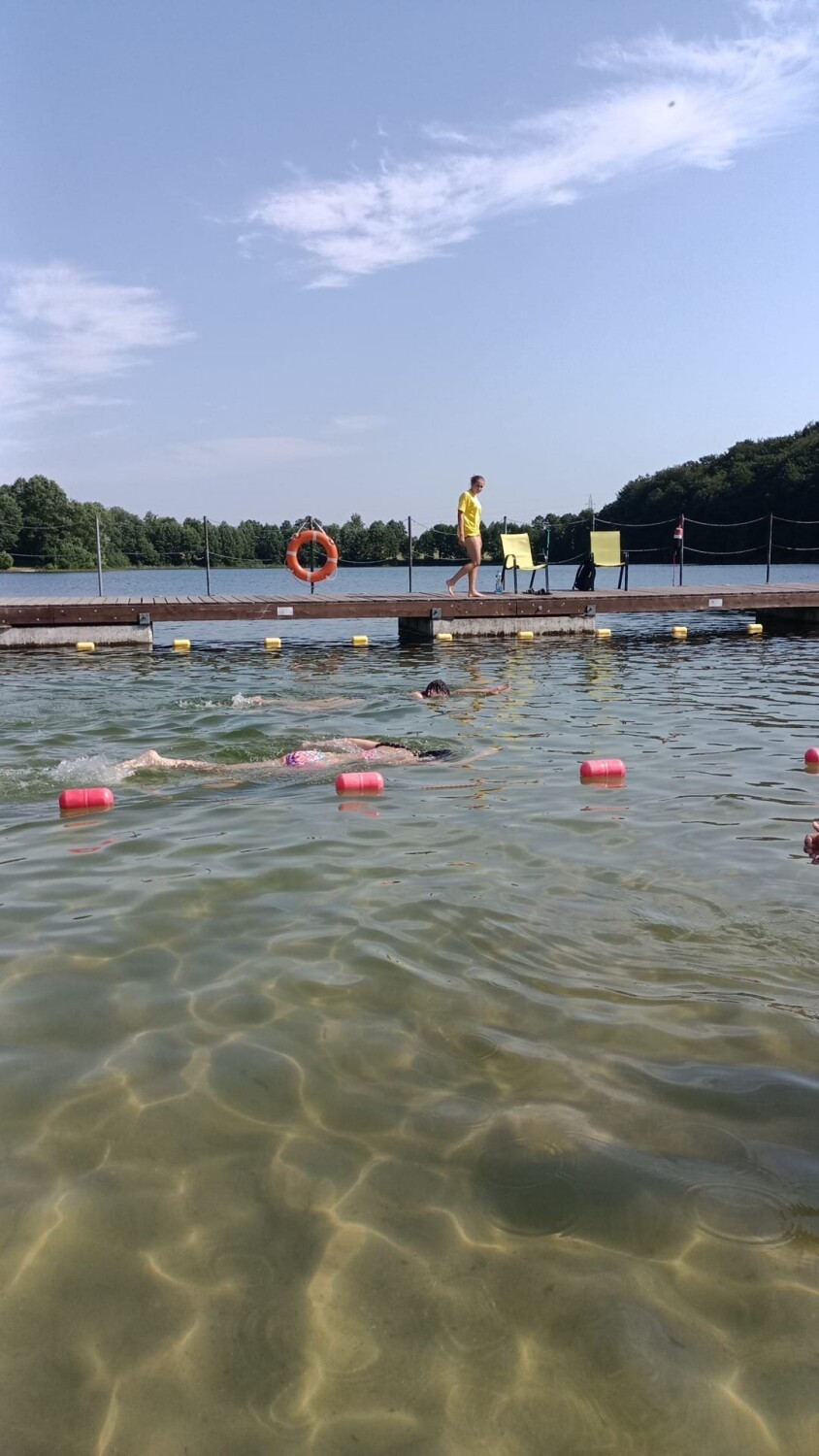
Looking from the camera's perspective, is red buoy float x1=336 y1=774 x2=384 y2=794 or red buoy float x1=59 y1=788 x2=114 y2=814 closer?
red buoy float x1=59 y1=788 x2=114 y2=814

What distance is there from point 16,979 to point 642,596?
535 inches

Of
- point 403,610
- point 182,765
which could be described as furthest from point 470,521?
point 182,765

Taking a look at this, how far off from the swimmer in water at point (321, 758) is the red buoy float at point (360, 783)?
66 centimetres

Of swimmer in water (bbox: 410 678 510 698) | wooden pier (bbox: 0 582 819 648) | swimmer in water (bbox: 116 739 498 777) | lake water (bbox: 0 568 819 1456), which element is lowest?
lake water (bbox: 0 568 819 1456)

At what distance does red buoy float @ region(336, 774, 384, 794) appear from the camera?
17.8 feet

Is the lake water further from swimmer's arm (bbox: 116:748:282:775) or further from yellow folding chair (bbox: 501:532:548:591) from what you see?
yellow folding chair (bbox: 501:532:548:591)

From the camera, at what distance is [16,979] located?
2.97 metres

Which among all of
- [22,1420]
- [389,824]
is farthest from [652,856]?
[22,1420]

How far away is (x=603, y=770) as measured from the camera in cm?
561

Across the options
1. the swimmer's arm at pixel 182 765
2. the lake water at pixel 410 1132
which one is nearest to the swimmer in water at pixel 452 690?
the swimmer's arm at pixel 182 765

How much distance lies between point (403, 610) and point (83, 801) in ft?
30.6

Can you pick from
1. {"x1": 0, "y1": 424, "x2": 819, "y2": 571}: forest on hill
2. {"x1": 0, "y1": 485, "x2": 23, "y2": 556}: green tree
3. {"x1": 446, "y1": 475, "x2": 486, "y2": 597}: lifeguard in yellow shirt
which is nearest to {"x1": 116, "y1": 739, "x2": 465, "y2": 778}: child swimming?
{"x1": 446, "y1": 475, "x2": 486, "y2": 597}: lifeguard in yellow shirt

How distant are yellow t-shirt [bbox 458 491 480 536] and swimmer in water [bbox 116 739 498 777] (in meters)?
7.04

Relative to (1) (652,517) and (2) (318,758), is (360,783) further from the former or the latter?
(1) (652,517)
